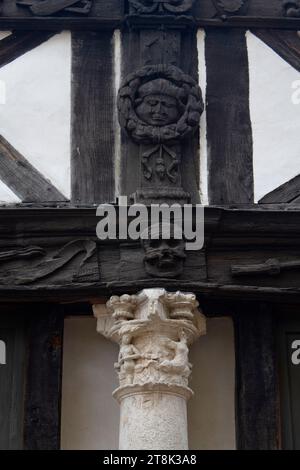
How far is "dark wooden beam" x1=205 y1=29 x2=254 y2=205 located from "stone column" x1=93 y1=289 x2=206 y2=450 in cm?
74

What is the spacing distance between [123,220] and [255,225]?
673mm

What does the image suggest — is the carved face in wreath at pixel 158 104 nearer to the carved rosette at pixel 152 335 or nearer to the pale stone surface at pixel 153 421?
the carved rosette at pixel 152 335

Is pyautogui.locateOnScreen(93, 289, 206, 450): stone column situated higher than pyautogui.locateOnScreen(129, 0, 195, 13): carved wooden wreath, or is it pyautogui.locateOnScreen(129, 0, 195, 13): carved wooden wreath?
pyautogui.locateOnScreen(129, 0, 195, 13): carved wooden wreath

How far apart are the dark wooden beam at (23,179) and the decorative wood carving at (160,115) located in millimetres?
502

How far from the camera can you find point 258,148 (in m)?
7.98

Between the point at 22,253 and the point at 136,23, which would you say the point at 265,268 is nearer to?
the point at 22,253

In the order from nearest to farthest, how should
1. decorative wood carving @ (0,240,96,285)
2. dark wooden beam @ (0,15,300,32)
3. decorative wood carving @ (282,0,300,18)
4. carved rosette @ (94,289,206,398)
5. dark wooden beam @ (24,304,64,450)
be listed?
1. carved rosette @ (94,289,206,398)
2. dark wooden beam @ (24,304,64,450)
3. decorative wood carving @ (0,240,96,285)
4. dark wooden beam @ (0,15,300,32)
5. decorative wood carving @ (282,0,300,18)

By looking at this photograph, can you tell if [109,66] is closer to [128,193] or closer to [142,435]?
[128,193]

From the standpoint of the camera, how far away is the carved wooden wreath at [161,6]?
322 inches

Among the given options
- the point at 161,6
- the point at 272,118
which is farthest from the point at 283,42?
the point at 161,6

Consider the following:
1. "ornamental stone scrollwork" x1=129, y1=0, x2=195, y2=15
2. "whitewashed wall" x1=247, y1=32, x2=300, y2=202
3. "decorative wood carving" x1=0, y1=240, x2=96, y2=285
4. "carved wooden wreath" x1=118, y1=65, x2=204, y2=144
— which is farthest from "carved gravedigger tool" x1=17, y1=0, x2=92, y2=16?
"decorative wood carving" x1=0, y1=240, x2=96, y2=285

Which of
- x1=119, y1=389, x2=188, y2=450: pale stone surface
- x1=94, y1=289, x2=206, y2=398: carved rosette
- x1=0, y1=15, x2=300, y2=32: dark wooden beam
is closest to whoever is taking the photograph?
x1=119, y1=389, x2=188, y2=450: pale stone surface

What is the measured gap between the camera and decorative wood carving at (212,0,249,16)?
27.1 ft

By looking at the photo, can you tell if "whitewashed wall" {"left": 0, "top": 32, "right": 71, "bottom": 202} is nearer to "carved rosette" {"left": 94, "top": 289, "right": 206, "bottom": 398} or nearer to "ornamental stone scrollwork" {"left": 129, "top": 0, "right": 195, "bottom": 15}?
"ornamental stone scrollwork" {"left": 129, "top": 0, "right": 195, "bottom": 15}
